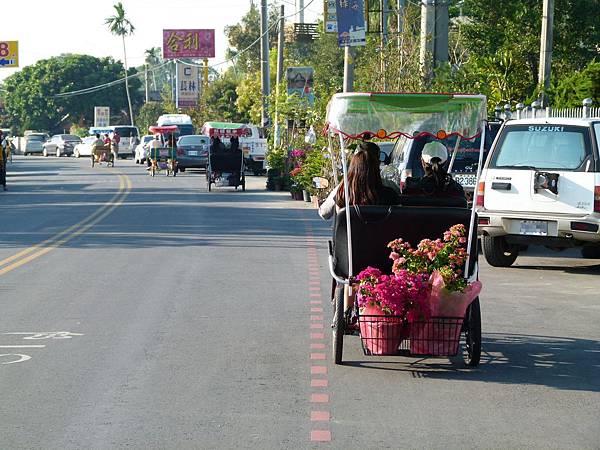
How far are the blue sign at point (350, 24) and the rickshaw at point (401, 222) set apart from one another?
17235mm

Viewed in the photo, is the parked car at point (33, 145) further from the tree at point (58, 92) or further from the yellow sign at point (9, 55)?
the tree at point (58, 92)

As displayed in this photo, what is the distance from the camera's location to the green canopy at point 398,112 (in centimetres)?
979

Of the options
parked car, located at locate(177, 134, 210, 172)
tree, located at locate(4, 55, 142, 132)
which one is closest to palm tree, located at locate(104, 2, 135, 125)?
tree, located at locate(4, 55, 142, 132)

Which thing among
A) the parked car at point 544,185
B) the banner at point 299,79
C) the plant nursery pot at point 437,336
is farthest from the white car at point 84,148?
the plant nursery pot at point 437,336

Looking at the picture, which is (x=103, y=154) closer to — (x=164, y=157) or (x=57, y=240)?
(x=164, y=157)

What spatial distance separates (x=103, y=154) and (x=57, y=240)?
41.0 meters

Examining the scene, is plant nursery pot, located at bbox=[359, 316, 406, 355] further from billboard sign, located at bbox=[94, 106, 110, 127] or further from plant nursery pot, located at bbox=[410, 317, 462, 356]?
billboard sign, located at bbox=[94, 106, 110, 127]

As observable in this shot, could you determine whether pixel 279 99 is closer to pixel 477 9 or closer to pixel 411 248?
pixel 477 9

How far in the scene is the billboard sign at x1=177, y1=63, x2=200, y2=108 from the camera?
8988 centimetres

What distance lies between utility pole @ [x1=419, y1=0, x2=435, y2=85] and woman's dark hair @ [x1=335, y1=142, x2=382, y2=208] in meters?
20.2

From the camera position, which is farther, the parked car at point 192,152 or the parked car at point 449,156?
the parked car at point 192,152

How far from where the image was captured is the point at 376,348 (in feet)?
29.4

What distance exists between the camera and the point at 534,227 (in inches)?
595

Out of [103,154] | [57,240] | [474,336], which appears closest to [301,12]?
[103,154]
